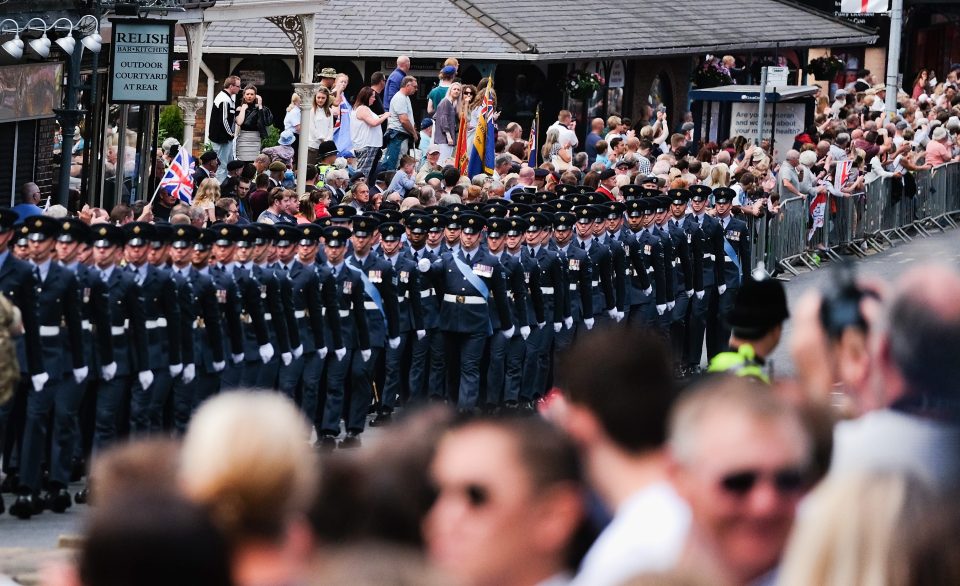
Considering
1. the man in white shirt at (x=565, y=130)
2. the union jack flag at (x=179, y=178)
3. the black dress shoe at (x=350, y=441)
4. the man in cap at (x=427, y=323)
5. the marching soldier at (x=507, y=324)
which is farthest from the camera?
the man in white shirt at (x=565, y=130)

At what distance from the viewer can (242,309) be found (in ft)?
49.0

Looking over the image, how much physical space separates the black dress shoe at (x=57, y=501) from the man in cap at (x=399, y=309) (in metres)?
4.31

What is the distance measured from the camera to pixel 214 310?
14.4m

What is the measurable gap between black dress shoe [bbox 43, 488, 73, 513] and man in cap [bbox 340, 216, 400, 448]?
11.9ft

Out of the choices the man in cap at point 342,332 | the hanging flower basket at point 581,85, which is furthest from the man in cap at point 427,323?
the hanging flower basket at point 581,85

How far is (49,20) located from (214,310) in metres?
6.45

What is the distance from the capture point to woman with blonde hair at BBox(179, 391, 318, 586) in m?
4.24

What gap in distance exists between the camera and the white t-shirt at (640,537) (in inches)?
177

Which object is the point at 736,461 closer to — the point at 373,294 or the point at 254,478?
the point at 254,478

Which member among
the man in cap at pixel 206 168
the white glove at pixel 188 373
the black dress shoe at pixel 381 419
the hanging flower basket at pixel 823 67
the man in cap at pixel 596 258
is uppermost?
the hanging flower basket at pixel 823 67

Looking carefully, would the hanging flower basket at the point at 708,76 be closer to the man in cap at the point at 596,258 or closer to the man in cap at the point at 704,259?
the man in cap at the point at 704,259

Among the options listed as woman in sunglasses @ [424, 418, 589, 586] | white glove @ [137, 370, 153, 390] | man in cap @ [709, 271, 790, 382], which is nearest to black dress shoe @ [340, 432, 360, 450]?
white glove @ [137, 370, 153, 390]

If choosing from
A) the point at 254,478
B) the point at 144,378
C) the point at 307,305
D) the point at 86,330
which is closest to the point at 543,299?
the point at 307,305

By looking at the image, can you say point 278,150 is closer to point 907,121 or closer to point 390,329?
point 390,329
